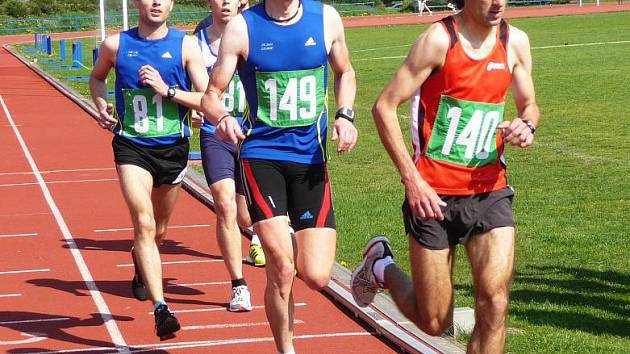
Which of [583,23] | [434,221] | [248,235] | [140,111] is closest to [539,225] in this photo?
[248,235]

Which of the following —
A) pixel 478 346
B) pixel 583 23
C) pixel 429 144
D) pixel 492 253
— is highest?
pixel 429 144

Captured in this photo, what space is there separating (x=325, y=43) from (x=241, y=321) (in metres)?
2.47

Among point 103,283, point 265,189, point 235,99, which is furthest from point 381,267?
point 103,283

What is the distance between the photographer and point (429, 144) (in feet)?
21.0

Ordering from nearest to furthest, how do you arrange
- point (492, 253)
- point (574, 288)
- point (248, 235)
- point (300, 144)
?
point (492, 253) < point (300, 144) < point (574, 288) < point (248, 235)

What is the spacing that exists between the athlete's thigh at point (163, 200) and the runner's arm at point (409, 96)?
3.05 m

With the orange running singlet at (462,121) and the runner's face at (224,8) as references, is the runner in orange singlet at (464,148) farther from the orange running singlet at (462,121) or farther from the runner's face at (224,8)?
the runner's face at (224,8)

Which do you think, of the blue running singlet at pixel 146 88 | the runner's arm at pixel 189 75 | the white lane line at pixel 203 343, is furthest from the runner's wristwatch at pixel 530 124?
the blue running singlet at pixel 146 88

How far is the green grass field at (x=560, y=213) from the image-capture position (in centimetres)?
859

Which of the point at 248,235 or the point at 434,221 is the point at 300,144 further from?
the point at 248,235

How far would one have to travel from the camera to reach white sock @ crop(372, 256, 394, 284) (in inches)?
285

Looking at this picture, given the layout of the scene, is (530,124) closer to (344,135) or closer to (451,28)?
(451,28)

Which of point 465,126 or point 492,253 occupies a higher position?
point 465,126

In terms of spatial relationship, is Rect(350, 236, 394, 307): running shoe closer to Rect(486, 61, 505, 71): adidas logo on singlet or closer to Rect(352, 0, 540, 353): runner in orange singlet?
Rect(352, 0, 540, 353): runner in orange singlet
